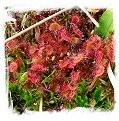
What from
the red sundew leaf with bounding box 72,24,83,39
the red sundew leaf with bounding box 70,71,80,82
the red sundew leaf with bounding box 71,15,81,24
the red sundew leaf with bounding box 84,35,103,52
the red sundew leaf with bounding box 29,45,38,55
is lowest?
the red sundew leaf with bounding box 70,71,80,82

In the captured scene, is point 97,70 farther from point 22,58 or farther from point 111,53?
point 22,58

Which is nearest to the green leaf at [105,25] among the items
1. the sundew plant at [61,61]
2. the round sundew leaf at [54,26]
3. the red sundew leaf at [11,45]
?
the sundew plant at [61,61]

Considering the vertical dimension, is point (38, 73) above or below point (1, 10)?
below

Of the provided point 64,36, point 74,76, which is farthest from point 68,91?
point 64,36

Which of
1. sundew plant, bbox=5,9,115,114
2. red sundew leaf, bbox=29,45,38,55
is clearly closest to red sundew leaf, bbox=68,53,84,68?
sundew plant, bbox=5,9,115,114

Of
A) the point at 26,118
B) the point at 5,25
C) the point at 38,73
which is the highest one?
the point at 5,25

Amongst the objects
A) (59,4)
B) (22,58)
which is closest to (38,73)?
(22,58)

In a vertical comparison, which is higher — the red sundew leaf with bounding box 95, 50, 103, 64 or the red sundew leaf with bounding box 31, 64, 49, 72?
the red sundew leaf with bounding box 95, 50, 103, 64

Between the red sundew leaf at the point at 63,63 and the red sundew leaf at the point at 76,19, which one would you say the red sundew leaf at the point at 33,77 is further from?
the red sundew leaf at the point at 76,19

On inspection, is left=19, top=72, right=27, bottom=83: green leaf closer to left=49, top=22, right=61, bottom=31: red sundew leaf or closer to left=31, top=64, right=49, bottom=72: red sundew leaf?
left=31, top=64, right=49, bottom=72: red sundew leaf
